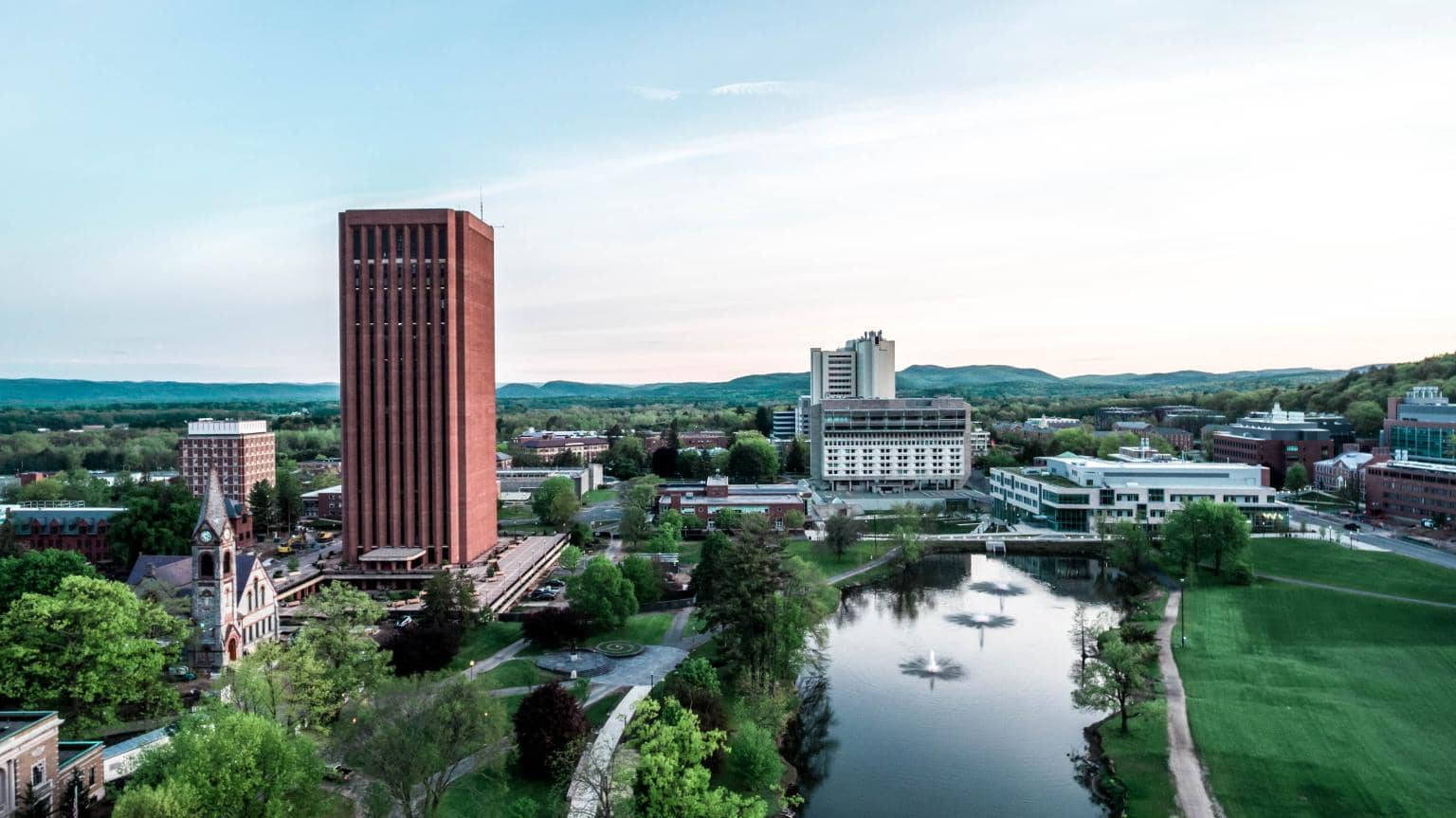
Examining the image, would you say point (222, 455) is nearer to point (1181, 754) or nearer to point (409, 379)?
point (409, 379)

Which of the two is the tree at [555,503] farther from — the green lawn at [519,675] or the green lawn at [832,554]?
the green lawn at [519,675]

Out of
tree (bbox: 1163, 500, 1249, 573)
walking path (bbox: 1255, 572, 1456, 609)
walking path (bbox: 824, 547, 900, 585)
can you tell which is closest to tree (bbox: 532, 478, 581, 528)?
walking path (bbox: 824, 547, 900, 585)

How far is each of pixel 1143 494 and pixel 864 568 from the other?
3032cm

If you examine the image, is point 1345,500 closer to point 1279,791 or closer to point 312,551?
point 1279,791

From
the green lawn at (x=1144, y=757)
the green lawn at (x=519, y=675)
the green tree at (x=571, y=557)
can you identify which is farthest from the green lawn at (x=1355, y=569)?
the green lawn at (x=519, y=675)

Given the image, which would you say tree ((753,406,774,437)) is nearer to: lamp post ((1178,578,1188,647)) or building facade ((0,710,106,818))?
lamp post ((1178,578,1188,647))

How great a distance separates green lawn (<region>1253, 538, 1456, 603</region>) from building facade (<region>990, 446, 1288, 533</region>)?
10.2 meters

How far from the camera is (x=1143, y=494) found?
85.1 meters

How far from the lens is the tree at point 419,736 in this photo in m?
26.8

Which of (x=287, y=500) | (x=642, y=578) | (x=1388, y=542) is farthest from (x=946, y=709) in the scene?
(x=287, y=500)

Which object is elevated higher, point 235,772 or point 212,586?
point 212,586

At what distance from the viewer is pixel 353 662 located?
35.5 m

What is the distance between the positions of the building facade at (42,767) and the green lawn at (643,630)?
2368cm

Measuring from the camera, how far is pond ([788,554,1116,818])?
108ft
